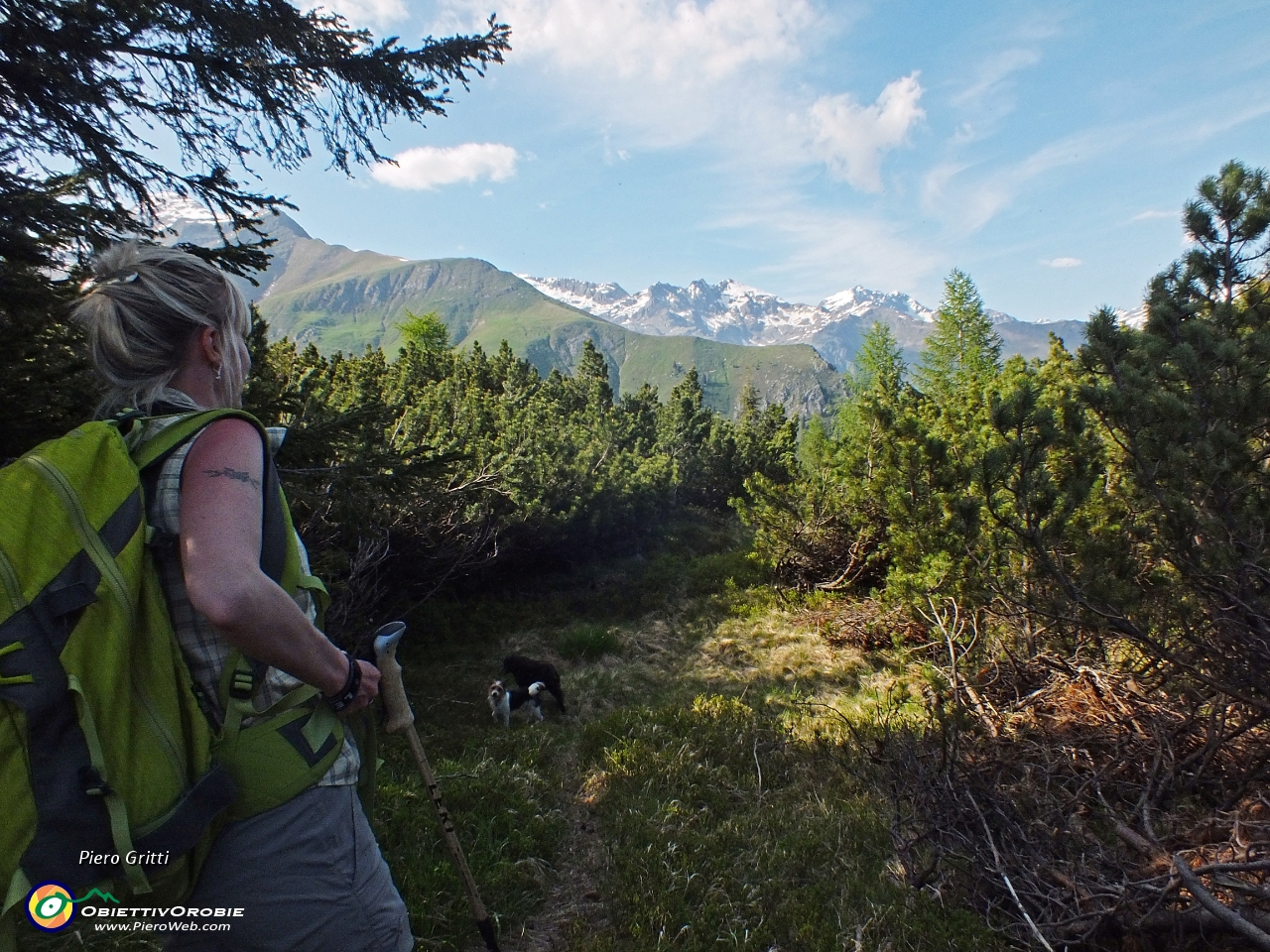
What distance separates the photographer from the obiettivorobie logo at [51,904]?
45.8 inches

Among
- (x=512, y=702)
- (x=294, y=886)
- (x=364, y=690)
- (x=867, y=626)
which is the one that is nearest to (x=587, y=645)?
(x=512, y=702)

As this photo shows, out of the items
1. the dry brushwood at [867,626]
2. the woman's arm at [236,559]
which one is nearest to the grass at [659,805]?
the dry brushwood at [867,626]

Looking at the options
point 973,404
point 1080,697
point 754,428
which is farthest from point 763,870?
point 754,428

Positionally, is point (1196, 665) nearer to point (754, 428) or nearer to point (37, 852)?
point (37, 852)

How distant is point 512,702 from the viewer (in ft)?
24.6

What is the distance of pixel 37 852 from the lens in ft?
3.83

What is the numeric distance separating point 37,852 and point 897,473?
6.72m

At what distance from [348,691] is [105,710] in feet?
1.52

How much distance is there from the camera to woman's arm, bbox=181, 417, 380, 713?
4.36 ft

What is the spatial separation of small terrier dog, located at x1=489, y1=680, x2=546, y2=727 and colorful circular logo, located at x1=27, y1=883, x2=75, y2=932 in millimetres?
6196

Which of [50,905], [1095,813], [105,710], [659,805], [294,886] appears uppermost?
[105,710]

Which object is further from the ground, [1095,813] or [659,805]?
[1095,813]

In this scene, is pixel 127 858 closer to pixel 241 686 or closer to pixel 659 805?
pixel 241 686

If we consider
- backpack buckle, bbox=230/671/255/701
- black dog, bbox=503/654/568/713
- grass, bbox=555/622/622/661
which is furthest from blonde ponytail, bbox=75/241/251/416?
grass, bbox=555/622/622/661
